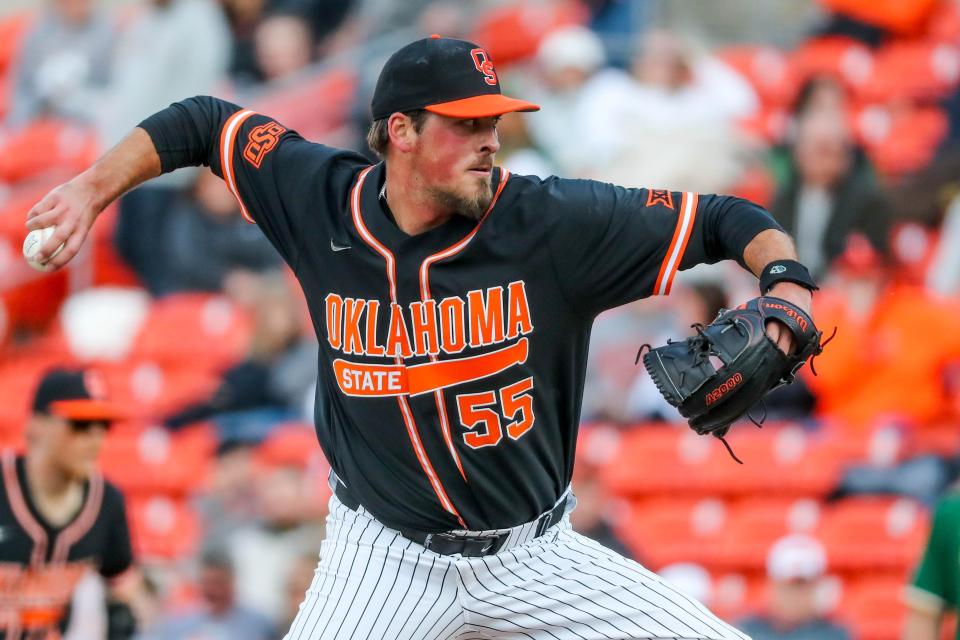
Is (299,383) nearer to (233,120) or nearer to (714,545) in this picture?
(714,545)

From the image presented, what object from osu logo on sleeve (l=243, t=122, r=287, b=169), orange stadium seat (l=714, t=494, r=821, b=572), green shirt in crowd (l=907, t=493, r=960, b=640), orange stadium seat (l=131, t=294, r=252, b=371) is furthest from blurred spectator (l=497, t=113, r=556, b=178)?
osu logo on sleeve (l=243, t=122, r=287, b=169)

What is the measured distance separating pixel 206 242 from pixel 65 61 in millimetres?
2333

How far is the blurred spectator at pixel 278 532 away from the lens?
24.3 feet

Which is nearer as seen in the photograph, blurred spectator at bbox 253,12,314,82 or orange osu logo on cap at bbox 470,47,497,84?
orange osu logo on cap at bbox 470,47,497,84

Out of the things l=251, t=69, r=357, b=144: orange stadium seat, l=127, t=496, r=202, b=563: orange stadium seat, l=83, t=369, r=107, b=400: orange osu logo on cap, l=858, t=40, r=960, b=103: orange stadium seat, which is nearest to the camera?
l=83, t=369, r=107, b=400: orange osu logo on cap

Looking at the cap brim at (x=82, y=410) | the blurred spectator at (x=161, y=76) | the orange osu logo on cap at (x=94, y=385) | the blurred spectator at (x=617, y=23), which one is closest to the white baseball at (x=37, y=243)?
the cap brim at (x=82, y=410)

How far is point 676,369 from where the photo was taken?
10.6 ft

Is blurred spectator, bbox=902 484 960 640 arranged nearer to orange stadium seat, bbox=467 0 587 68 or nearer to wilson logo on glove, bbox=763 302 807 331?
wilson logo on glove, bbox=763 302 807 331

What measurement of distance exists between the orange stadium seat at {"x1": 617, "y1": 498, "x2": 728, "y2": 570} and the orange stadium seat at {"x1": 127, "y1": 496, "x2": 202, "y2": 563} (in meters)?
2.58

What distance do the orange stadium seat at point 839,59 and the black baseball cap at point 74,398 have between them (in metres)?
4.67

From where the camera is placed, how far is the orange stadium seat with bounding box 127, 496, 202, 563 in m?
8.52

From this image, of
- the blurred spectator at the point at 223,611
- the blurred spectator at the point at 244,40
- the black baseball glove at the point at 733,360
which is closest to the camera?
the black baseball glove at the point at 733,360

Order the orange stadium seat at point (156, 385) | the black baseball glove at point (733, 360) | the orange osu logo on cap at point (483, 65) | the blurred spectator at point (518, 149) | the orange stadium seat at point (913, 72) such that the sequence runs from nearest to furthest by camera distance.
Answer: the black baseball glove at point (733, 360)
the orange osu logo on cap at point (483, 65)
the orange stadium seat at point (913, 72)
the blurred spectator at point (518, 149)
the orange stadium seat at point (156, 385)

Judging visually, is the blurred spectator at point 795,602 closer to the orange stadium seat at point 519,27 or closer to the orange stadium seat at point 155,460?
the orange stadium seat at point 155,460
